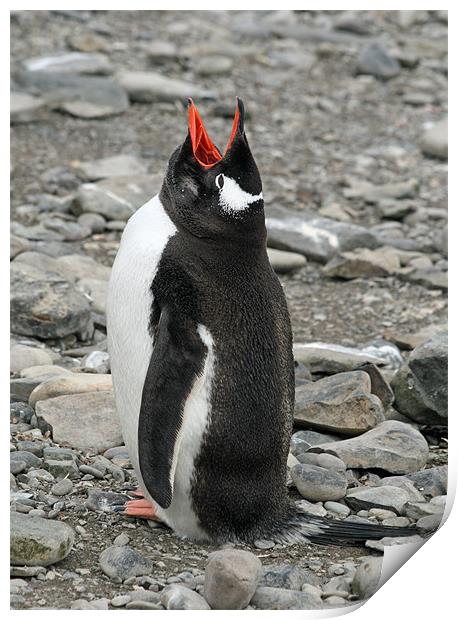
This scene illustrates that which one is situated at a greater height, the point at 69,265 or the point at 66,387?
the point at 66,387

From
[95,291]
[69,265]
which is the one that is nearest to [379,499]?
[95,291]

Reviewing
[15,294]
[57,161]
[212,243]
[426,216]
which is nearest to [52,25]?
[57,161]

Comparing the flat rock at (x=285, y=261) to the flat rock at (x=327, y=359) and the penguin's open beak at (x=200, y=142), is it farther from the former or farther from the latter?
the penguin's open beak at (x=200, y=142)

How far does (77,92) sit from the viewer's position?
7375mm

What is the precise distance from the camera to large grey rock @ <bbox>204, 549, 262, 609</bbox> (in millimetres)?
2549

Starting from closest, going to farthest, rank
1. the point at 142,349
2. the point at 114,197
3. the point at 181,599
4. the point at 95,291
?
the point at 181,599, the point at 142,349, the point at 95,291, the point at 114,197

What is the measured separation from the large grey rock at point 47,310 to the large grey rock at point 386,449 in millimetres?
1300

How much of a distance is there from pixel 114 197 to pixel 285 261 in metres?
1.01

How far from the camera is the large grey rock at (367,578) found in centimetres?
265

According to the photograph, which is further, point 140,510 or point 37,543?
point 140,510

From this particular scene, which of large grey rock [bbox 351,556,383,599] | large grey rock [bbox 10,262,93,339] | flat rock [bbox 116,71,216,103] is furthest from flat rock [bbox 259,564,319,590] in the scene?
flat rock [bbox 116,71,216,103]

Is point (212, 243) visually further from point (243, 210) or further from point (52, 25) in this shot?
point (52, 25)

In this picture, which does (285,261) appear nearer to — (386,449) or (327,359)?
(327,359)

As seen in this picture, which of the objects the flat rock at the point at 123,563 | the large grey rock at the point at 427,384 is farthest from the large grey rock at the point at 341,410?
the flat rock at the point at 123,563
